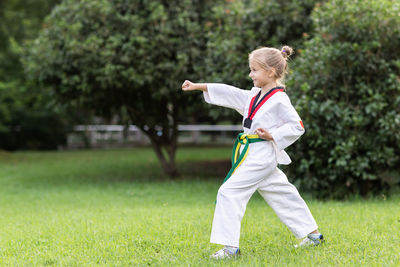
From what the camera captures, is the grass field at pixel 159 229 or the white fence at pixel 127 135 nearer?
the grass field at pixel 159 229

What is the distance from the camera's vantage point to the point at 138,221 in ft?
19.2

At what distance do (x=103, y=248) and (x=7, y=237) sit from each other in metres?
1.33

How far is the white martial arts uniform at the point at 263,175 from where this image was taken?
401cm

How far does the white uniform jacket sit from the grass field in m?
0.95

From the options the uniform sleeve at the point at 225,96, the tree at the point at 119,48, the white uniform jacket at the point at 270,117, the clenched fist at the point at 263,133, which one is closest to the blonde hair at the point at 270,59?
the white uniform jacket at the point at 270,117

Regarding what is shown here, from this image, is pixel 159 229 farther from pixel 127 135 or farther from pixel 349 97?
pixel 127 135

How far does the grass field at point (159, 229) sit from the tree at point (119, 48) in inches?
87.9

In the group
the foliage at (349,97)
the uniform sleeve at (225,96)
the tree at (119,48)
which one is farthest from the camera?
the tree at (119,48)

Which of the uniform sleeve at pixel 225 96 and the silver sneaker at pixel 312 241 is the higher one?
the uniform sleeve at pixel 225 96

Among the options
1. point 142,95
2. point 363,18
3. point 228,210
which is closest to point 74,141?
point 142,95

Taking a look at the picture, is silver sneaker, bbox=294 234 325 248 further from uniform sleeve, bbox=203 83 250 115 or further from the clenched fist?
uniform sleeve, bbox=203 83 250 115

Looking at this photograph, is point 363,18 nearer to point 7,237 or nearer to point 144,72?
point 144,72

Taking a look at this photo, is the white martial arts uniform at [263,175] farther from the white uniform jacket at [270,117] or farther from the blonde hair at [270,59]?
the blonde hair at [270,59]

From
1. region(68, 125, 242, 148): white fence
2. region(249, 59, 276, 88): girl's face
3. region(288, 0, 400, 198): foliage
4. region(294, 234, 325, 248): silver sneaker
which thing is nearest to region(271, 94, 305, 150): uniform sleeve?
region(249, 59, 276, 88): girl's face
